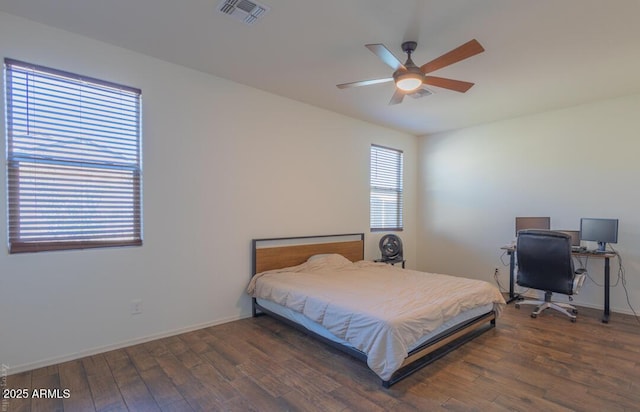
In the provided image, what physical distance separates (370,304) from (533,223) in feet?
10.7

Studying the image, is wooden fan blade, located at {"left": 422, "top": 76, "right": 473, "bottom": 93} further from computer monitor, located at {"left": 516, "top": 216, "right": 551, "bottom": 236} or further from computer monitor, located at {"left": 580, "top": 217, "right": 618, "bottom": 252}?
computer monitor, located at {"left": 580, "top": 217, "right": 618, "bottom": 252}

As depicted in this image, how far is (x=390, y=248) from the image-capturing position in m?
5.01

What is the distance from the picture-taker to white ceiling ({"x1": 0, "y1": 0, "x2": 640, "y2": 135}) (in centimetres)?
226

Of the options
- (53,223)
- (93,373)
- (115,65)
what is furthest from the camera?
(115,65)

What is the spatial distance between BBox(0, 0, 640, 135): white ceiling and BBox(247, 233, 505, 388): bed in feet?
6.60

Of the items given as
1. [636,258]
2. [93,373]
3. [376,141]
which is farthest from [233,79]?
[636,258]

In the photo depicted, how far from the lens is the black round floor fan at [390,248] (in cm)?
496

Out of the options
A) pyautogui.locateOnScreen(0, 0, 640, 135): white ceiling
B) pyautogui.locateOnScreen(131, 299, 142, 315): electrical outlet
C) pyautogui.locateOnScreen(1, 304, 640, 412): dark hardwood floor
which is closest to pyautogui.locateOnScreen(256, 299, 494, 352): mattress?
pyautogui.locateOnScreen(1, 304, 640, 412): dark hardwood floor

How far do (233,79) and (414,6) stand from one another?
82.1 inches

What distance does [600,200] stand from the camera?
13.5 feet

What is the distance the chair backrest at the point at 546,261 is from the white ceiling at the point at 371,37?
5.66 ft

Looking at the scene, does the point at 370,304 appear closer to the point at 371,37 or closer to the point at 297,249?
the point at 297,249

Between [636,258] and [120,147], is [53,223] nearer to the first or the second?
[120,147]

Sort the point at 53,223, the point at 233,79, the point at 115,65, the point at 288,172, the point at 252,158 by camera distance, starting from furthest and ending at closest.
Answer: the point at 288,172 < the point at 252,158 < the point at 233,79 < the point at 115,65 < the point at 53,223
